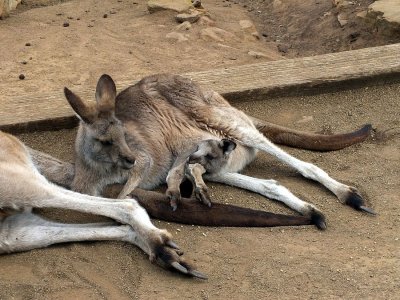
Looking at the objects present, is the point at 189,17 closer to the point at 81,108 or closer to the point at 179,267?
the point at 81,108

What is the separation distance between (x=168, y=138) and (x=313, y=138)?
968 mm

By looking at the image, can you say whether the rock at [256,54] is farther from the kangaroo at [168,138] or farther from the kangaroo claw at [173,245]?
the kangaroo claw at [173,245]

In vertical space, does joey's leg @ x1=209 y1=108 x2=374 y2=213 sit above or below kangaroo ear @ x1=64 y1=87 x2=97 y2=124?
below

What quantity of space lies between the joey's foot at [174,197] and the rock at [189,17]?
16.0 ft

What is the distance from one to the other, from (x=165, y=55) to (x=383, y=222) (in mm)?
4225

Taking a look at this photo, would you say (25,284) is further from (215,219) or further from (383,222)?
(383,222)

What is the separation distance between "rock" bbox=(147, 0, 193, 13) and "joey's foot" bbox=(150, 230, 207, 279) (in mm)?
5631

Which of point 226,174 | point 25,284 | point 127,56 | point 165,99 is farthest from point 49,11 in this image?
point 25,284

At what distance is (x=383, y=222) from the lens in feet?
13.5

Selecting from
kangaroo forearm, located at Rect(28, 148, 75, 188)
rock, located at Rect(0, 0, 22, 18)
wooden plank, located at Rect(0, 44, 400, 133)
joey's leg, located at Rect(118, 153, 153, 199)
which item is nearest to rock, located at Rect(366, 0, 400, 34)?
wooden plank, located at Rect(0, 44, 400, 133)

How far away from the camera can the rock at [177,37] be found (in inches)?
327

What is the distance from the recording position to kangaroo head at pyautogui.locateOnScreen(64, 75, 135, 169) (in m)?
4.29

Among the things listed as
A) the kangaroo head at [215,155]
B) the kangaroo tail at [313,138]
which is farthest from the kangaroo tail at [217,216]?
the kangaroo tail at [313,138]

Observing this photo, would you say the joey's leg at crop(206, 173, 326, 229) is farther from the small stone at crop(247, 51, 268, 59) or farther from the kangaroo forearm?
the small stone at crop(247, 51, 268, 59)
